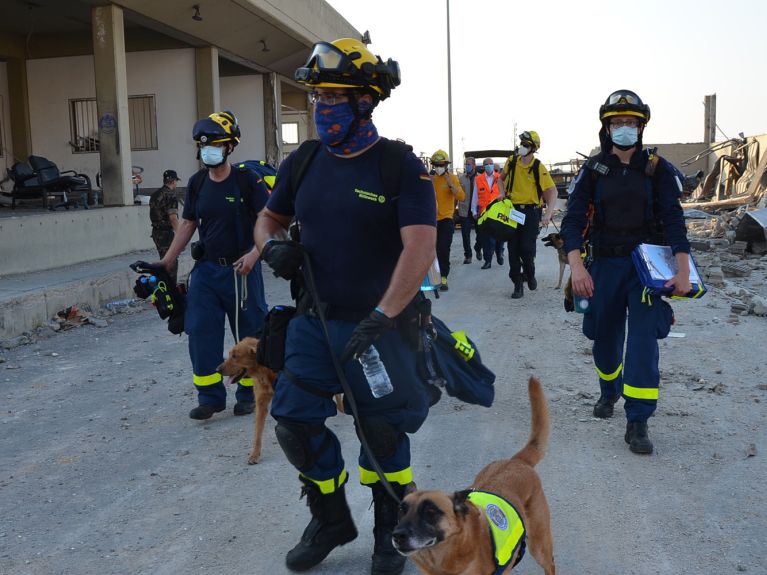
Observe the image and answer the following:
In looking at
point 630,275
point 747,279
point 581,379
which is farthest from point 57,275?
point 747,279

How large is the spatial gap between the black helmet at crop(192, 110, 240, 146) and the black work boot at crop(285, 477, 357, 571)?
10.0 ft

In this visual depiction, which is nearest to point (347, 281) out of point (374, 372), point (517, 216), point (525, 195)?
point (374, 372)

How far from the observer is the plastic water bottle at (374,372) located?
10.7 ft

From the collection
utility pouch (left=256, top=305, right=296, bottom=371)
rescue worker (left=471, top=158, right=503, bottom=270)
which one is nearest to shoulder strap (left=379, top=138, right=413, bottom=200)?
utility pouch (left=256, top=305, right=296, bottom=371)

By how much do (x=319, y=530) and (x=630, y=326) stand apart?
2508 mm

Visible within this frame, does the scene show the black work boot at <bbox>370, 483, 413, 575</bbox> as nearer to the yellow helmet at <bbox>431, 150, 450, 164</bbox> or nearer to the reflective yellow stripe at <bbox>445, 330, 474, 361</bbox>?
the reflective yellow stripe at <bbox>445, 330, 474, 361</bbox>

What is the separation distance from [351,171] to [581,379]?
13.3 feet

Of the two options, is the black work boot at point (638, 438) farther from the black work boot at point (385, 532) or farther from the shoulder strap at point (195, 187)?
the shoulder strap at point (195, 187)

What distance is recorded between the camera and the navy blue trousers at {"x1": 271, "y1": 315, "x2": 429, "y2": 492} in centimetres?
332

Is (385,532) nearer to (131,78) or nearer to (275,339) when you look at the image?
(275,339)

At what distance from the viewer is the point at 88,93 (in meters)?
19.4

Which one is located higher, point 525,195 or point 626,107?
point 626,107

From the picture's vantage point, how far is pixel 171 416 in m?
5.98

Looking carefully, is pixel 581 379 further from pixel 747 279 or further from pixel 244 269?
pixel 747 279
